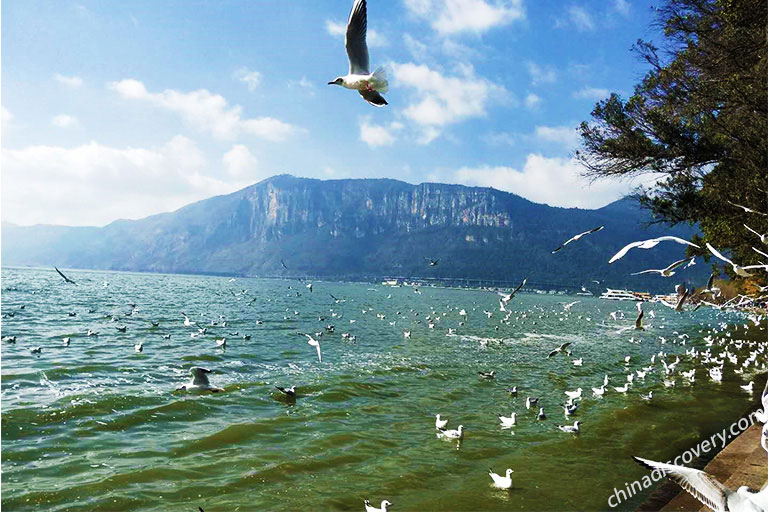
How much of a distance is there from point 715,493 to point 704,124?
14.2 metres

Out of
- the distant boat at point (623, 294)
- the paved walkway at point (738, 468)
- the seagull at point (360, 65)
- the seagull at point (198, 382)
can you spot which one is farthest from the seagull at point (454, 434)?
the seagull at point (360, 65)

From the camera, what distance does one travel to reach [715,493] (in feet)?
8.52

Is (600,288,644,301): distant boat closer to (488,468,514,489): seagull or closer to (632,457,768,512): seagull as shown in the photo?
(488,468,514,489): seagull

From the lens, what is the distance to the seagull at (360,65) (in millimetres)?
4191

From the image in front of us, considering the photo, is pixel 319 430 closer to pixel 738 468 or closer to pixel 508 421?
pixel 508 421

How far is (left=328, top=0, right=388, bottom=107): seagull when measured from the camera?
419cm

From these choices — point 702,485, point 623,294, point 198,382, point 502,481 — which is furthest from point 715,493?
point 198,382

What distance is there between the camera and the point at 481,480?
26.5 feet

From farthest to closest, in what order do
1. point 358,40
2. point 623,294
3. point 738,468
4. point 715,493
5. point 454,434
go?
point 454,434 < point 623,294 < point 738,468 < point 358,40 < point 715,493

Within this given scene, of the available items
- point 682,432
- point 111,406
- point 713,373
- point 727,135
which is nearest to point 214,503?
point 111,406

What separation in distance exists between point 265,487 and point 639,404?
417 inches

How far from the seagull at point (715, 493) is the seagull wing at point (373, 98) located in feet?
10.2

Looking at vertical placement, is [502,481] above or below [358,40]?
below

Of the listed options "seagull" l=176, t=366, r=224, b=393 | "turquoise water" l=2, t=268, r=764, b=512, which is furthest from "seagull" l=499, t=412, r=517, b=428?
"seagull" l=176, t=366, r=224, b=393
